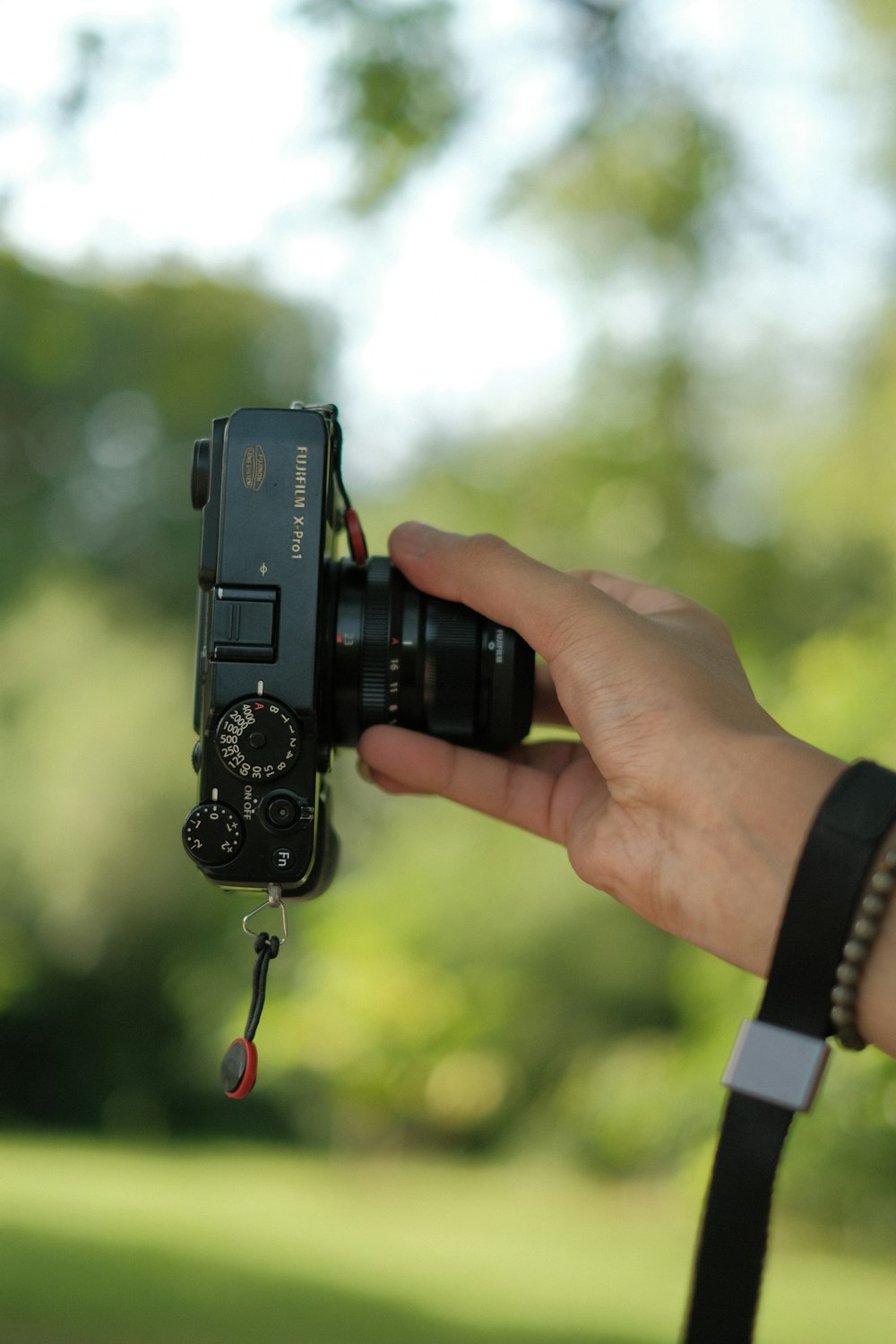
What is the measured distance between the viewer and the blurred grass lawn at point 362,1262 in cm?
258

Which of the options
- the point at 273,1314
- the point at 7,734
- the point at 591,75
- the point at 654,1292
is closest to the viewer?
the point at 273,1314

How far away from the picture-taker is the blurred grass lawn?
258 centimetres

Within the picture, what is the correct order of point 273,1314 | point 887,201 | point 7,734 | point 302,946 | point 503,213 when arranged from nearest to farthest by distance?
1. point 273,1314
2. point 887,201
3. point 503,213
4. point 7,734
5. point 302,946

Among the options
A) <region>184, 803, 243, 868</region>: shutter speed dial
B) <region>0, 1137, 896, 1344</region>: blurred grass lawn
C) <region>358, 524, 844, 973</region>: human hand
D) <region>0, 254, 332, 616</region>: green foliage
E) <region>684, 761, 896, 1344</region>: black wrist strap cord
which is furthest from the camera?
<region>0, 254, 332, 616</region>: green foliage

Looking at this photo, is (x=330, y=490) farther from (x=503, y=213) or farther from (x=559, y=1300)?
(x=503, y=213)

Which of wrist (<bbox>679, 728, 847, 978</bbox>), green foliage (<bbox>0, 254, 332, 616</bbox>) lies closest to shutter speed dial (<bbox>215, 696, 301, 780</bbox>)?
wrist (<bbox>679, 728, 847, 978</bbox>)

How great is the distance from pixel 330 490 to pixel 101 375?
3.33 metres

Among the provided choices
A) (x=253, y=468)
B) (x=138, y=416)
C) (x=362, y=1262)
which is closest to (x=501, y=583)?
(x=253, y=468)

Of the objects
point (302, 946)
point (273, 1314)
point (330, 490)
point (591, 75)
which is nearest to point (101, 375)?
point (591, 75)

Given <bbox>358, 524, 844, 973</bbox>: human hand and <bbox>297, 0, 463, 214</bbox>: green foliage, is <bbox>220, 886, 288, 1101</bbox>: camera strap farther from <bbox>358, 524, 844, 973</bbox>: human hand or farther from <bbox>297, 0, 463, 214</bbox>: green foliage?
<bbox>297, 0, 463, 214</bbox>: green foliage

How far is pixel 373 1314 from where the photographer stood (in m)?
2.69

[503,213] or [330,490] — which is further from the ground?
[503,213]

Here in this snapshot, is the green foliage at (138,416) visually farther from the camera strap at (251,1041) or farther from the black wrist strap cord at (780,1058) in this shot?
the black wrist strap cord at (780,1058)

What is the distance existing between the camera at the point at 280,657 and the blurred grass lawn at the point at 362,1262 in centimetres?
202
